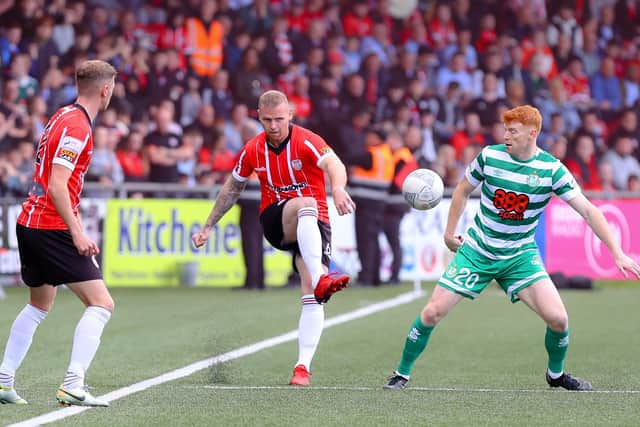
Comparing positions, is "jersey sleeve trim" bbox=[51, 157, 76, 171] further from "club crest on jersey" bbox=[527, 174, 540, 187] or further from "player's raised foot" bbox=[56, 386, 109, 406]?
"club crest on jersey" bbox=[527, 174, 540, 187]

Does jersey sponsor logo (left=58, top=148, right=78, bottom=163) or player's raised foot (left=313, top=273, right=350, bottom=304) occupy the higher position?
jersey sponsor logo (left=58, top=148, right=78, bottom=163)

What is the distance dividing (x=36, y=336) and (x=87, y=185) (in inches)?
277

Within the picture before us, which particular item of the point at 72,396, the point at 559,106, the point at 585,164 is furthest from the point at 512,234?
the point at 559,106

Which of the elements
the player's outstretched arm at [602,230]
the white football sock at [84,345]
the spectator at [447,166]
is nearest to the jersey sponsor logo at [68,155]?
the white football sock at [84,345]

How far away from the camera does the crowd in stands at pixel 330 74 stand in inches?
798

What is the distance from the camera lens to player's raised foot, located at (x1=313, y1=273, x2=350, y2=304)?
808 centimetres

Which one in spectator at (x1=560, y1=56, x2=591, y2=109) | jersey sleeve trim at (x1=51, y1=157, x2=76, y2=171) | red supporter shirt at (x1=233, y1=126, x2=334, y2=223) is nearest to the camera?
jersey sleeve trim at (x1=51, y1=157, x2=76, y2=171)

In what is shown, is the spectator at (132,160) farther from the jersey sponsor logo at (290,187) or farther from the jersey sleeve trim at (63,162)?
the jersey sleeve trim at (63,162)

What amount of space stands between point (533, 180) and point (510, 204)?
0.21 metres

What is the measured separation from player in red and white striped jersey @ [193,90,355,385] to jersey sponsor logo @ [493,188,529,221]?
3.38 feet

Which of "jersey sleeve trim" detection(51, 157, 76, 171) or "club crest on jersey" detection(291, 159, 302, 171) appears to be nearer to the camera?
"jersey sleeve trim" detection(51, 157, 76, 171)

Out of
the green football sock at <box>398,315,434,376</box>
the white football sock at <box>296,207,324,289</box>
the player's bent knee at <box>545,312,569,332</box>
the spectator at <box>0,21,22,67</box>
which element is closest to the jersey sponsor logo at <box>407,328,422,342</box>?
the green football sock at <box>398,315,434,376</box>

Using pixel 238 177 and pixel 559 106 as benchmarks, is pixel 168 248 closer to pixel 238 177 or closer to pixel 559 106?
pixel 559 106

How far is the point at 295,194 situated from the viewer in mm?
8906
